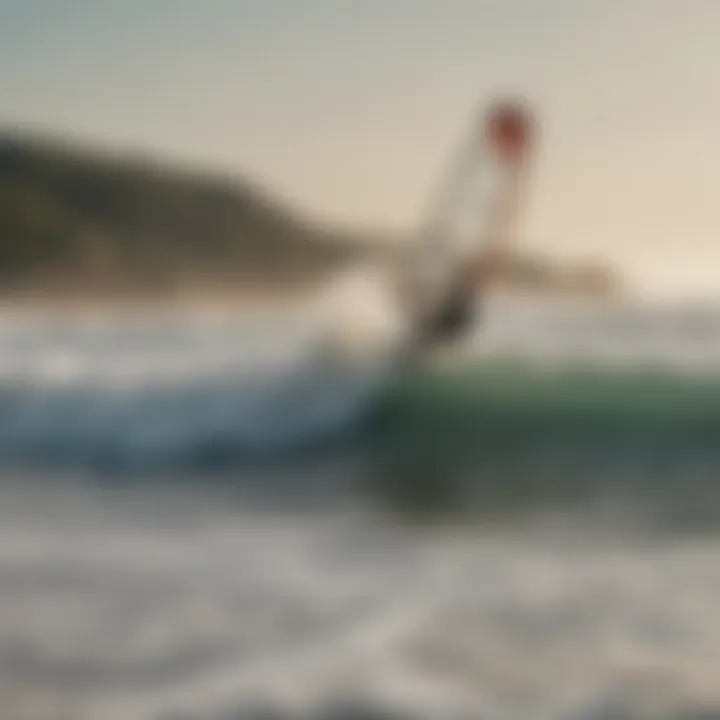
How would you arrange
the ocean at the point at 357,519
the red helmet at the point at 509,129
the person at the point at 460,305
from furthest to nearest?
the person at the point at 460,305 < the red helmet at the point at 509,129 < the ocean at the point at 357,519

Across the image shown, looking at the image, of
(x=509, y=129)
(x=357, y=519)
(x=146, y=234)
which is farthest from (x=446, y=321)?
(x=146, y=234)

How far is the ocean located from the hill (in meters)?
0.15

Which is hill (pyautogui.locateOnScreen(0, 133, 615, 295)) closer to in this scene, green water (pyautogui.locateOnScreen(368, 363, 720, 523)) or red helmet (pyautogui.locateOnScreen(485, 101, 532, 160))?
red helmet (pyautogui.locateOnScreen(485, 101, 532, 160))

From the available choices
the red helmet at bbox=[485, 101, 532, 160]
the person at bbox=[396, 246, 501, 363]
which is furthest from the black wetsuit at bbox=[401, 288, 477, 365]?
the red helmet at bbox=[485, 101, 532, 160]

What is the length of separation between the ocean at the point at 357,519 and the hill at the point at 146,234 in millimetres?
148

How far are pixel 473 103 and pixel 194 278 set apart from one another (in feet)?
4.41

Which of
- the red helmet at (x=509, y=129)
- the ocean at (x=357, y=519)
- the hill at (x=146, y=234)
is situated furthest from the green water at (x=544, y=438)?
the red helmet at (x=509, y=129)

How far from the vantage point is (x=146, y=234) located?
4215mm

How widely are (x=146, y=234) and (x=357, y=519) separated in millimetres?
1866

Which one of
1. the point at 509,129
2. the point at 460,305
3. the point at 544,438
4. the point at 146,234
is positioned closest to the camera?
the point at 509,129

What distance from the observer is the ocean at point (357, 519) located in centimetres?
156

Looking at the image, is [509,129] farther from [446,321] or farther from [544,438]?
[544,438]

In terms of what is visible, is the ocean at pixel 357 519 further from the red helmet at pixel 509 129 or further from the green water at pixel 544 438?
the red helmet at pixel 509 129

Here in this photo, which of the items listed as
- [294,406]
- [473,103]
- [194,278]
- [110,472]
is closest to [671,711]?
[473,103]
